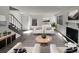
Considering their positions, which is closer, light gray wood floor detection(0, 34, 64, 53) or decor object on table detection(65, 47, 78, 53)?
decor object on table detection(65, 47, 78, 53)

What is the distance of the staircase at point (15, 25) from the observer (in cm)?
208

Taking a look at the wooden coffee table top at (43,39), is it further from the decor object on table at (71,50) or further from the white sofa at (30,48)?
the decor object on table at (71,50)

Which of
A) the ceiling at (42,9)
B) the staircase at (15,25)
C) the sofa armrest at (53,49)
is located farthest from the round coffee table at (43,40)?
the ceiling at (42,9)

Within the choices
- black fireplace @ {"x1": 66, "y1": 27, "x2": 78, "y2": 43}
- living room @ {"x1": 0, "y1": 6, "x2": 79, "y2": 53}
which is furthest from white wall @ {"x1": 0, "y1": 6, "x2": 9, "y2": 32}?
black fireplace @ {"x1": 66, "y1": 27, "x2": 78, "y2": 43}

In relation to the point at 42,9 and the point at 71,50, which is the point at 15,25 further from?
the point at 71,50

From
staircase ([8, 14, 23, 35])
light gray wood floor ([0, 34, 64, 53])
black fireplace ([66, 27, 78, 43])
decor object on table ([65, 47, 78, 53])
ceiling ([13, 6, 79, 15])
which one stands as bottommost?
decor object on table ([65, 47, 78, 53])

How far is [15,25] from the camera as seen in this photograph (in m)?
2.14

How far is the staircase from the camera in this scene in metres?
2.08

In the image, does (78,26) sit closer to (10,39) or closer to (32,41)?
(32,41)

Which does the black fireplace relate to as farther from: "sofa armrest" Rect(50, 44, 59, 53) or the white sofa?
the white sofa
